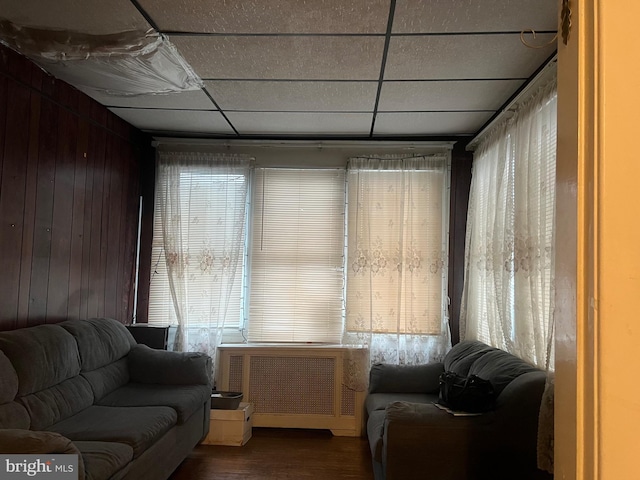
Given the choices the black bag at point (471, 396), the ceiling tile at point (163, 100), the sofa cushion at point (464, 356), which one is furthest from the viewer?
the ceiling tile at point (163, 100)

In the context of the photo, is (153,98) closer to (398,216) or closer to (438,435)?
(398,216)

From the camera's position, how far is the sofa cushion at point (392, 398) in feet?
11.4

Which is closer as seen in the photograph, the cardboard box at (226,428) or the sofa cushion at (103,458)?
the sofa cushion at (103,458)

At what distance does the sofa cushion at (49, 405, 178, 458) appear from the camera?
2.45 meters

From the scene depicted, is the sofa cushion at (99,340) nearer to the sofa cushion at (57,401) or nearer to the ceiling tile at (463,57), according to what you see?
the sofa cushion at (57,401)

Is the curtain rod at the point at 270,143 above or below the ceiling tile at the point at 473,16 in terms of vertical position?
below

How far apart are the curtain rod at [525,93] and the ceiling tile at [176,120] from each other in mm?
2109

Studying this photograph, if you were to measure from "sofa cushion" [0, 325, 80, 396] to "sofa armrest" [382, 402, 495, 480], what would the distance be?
72.5 inches

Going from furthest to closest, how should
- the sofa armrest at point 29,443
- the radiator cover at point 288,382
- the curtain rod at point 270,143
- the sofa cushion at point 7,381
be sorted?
the curtain rod at point 270,143
the radiator cover at point 288,382
the sofa cushion at point 7,381
the sofa armrest at point 29,443

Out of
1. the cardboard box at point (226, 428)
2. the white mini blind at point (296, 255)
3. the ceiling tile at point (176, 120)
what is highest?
the ceiling tile at point (176, 120)

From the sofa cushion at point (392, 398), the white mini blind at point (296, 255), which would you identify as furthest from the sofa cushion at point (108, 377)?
the sofa cushion at point (392, 398)

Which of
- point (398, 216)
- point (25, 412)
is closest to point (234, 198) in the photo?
point (398, 216)

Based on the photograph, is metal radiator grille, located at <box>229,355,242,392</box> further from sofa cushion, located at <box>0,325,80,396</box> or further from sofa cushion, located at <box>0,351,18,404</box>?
sofa cushion, located at <box>0,351,18,404</box>

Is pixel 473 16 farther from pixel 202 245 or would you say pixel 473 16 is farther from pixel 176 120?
pixel 202 245
